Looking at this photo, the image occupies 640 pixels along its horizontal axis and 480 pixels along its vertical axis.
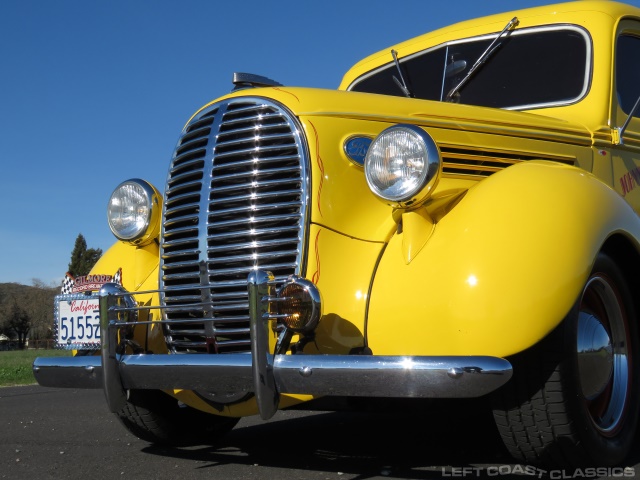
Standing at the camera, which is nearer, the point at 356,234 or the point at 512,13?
the point at 356,234

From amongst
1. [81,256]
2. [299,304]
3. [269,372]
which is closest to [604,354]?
[299,304]

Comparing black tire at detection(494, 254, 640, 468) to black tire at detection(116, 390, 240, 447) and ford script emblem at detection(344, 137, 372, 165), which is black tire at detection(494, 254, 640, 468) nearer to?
ford script emblem at detection(344, 137, 372, 165)

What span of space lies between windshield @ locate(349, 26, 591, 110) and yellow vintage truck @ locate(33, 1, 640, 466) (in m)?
0.27

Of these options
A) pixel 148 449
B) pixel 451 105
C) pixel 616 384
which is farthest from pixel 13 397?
pixel 616 384

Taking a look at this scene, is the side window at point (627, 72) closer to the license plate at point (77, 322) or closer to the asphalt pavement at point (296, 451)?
the asphalt pavement at point (296, 451)

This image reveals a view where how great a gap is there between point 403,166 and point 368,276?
0.44 metres

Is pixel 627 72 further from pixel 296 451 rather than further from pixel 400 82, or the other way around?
pixel 296 451

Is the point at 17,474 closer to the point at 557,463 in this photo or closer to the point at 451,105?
the point at 557,463

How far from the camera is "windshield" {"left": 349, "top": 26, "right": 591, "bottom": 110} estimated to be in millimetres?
4516

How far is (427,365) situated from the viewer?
263 cm

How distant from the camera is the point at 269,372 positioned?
287 centimetres

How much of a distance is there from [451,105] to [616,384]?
4.96 ft

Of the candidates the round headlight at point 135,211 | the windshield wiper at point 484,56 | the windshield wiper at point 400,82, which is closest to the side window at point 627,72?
the windshield wiper at point 484,56

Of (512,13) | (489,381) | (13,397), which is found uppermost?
(512,13)
